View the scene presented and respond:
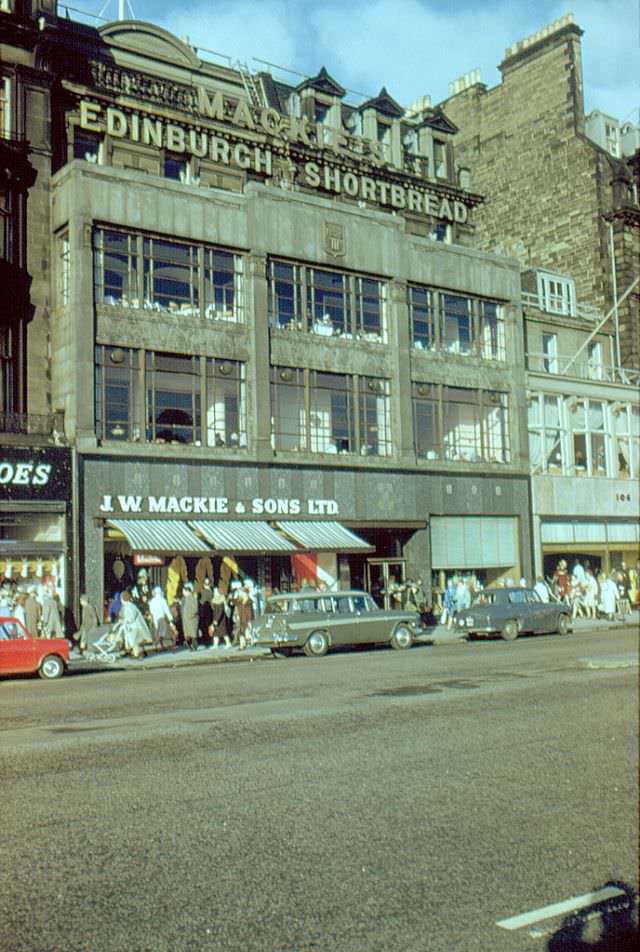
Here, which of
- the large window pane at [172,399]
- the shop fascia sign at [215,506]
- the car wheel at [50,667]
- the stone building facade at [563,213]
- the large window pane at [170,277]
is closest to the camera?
the car wheel at [50,667]

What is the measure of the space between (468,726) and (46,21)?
31.3m

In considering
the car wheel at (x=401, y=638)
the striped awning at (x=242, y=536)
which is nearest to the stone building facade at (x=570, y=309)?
the car wheel at (x=401, y=638)

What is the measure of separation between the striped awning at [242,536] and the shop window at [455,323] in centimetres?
1164

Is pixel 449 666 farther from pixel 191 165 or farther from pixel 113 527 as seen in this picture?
pixel 191 165

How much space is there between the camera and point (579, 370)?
5028 cm

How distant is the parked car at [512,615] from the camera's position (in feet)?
105

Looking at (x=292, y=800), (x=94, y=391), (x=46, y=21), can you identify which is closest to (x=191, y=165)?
(x=46, y=21)

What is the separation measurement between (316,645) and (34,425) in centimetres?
1210

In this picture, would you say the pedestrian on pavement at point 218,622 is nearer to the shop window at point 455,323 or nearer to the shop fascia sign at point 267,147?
the shop window at point 455,323

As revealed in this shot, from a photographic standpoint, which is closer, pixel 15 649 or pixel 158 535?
pixel 15 649

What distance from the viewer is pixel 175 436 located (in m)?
35.3

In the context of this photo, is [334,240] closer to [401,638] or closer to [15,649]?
[401,638]

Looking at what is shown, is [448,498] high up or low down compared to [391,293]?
down

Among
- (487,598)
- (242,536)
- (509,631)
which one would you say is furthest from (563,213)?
(509,631)
